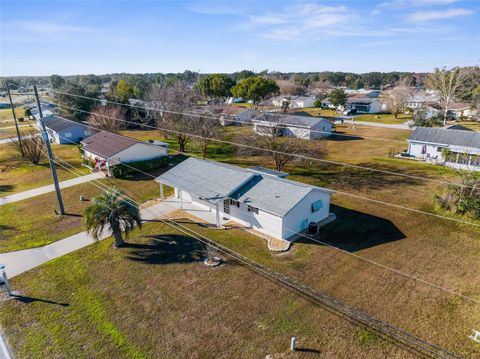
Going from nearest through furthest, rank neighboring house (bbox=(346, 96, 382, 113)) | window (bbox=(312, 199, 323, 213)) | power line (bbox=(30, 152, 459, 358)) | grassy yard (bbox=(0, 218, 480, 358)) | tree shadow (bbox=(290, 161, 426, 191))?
power line (bbox=(30, 152, 459, 358))
grassy yard (bbox=(0, 218, 480, 358))
window (bbox=(312, 199, 323, 213))
tree shadow (bbox=(290, 161, 426, 191))
neighboring house (bbox=(346, 96, 382, 113))

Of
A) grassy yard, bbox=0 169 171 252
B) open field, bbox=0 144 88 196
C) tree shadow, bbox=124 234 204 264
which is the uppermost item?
open field, bbox=0 144 88 196

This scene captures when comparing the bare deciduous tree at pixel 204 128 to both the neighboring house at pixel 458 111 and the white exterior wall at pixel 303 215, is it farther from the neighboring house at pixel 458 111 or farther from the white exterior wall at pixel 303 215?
the neighboring house at pixel 458 111

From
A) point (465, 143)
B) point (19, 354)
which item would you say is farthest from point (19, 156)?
point (465, 143)

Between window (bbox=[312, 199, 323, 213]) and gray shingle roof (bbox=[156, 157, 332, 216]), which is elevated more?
gray shingle roof (bbox=[156, 157, 332, 216])

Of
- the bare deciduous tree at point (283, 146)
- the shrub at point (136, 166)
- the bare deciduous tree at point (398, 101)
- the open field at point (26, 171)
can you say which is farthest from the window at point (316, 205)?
the bare deciduous tree at point (398, 101)

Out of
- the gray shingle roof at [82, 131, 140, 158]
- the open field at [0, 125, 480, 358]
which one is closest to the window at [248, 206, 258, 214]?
the open field at [0, 125, 480, 358]

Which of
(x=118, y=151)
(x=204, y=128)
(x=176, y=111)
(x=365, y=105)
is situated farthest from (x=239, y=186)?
(x=365, y=105)

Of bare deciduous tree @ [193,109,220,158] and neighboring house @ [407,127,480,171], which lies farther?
bare deciduous tree @ [193,109,220,158]

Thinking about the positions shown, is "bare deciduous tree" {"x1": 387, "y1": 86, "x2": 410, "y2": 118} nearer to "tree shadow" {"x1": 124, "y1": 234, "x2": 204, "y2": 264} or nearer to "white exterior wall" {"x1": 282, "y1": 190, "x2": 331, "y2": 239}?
"white exterior wall" {"x1": 282, "y1": 190, "x2": 331, "y2": 239}
